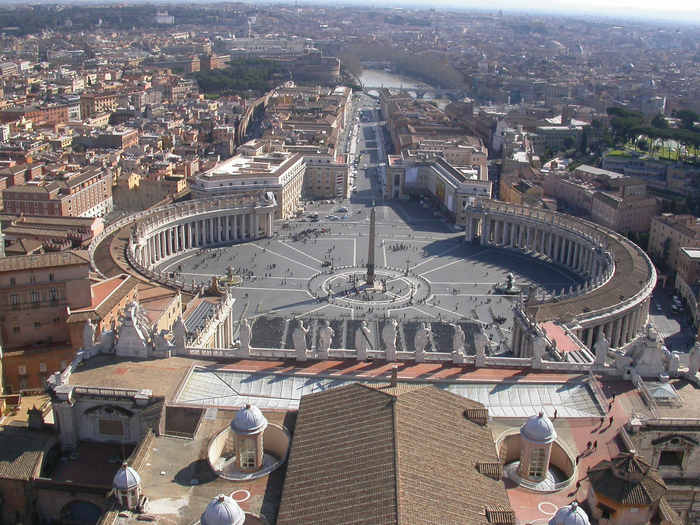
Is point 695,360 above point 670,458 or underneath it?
above

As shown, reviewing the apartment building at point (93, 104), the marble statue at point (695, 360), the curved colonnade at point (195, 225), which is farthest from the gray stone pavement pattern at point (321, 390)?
the apartment building at point (93, 104)

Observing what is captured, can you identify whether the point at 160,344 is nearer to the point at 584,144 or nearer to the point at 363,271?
the point at 363,271

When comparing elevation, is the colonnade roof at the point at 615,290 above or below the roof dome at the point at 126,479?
below

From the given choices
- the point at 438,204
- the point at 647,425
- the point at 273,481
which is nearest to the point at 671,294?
the point at 438,204

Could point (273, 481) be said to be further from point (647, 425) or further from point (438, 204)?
point (438, 204)

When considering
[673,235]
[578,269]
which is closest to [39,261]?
[578,269]

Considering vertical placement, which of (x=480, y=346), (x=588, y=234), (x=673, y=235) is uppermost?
(x=480, y=346)

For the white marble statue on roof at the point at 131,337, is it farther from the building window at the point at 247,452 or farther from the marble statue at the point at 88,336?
the building window at the point at 247,452
